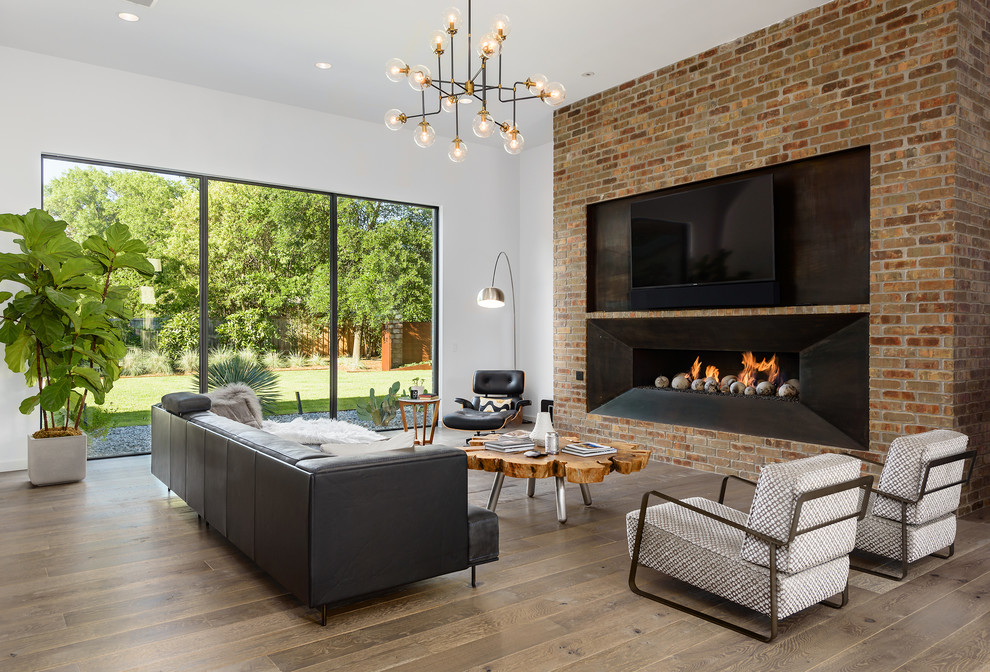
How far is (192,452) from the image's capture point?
4062mm

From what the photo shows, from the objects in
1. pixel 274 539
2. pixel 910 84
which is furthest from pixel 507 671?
pixel 910 84

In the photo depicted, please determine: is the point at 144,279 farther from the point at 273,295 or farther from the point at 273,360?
the point at 273,360

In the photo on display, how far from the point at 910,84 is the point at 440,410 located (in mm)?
5786

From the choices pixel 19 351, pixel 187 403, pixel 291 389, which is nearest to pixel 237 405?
pixel 187 403

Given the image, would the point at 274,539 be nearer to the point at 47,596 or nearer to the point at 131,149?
the point at 47,596

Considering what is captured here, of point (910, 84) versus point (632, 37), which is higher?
point (632, 37)

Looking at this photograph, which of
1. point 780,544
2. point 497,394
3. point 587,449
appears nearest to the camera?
point 780,544

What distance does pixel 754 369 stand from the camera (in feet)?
19.0

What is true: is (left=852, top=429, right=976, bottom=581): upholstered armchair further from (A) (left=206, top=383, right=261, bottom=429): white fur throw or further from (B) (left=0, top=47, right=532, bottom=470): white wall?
(B) (left=0, top=47, right=532, bottom=470): white wall

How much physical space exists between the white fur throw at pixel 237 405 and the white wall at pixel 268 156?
77.4 inches

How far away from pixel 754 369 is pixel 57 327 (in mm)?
5694

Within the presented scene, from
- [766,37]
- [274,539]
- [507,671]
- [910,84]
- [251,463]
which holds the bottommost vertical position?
[507,671]

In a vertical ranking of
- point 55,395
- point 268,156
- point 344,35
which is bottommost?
point 55,395

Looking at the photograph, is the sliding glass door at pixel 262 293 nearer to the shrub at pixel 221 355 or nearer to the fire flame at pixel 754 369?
the shrub at pixel 221 355
